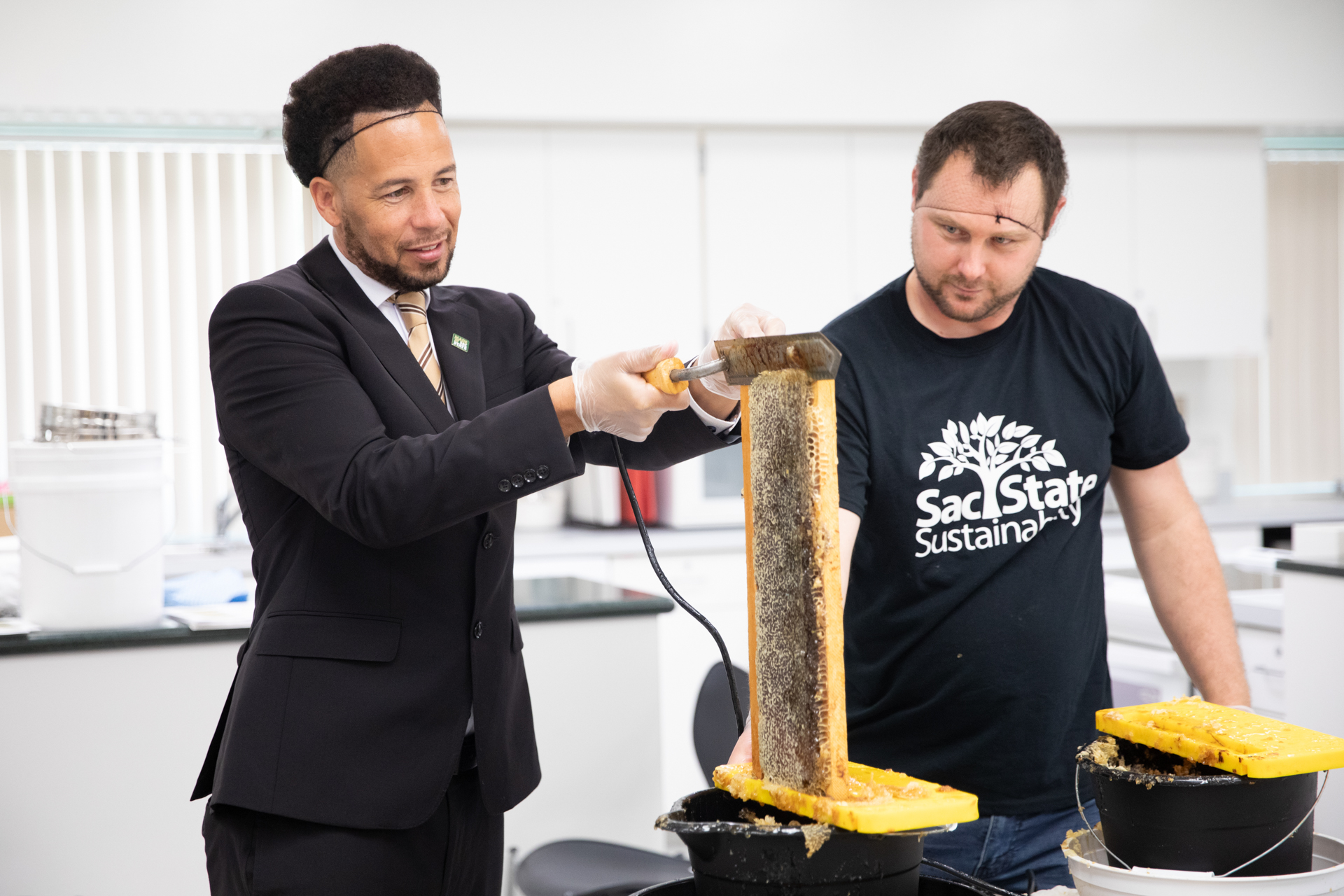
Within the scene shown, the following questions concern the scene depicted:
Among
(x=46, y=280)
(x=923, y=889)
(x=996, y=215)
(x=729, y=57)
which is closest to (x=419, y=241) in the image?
(x=996, y=215)

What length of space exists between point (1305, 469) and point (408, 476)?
448 centimetres

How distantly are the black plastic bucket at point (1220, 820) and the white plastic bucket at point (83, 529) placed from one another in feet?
5.62

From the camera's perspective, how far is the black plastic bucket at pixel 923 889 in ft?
3.04

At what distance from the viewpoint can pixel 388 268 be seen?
47.3 inches

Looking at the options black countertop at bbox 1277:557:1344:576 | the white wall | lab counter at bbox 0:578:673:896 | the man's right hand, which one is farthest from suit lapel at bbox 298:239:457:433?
the white wall

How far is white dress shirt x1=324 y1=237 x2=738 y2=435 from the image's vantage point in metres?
1.24

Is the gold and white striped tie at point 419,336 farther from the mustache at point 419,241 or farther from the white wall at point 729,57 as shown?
the white wall at point 729,57

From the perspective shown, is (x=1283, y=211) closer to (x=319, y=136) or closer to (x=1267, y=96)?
(x=1267, y=96)

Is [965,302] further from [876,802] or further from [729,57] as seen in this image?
[729,57]

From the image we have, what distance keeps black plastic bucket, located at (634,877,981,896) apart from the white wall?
312cm

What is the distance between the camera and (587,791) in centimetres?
223

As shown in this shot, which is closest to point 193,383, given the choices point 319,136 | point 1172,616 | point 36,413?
point 36,413

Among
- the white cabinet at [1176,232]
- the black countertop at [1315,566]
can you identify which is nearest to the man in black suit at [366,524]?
the black countertop at [1315,566]

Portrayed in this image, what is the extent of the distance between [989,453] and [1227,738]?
20.1 inches
